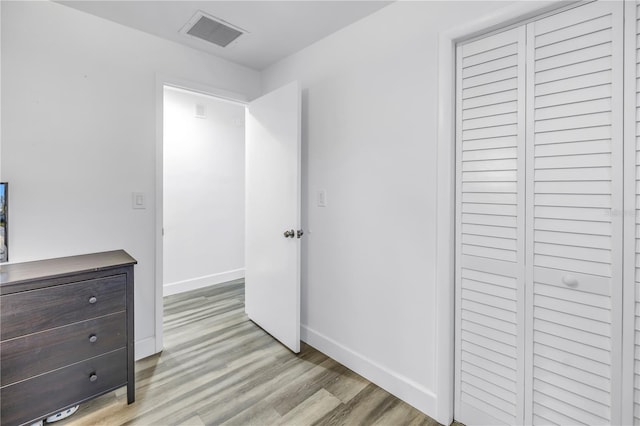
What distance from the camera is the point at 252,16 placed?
196 centimetres

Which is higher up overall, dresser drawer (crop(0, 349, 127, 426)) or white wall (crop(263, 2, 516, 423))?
white wall (crop(263, 2, 516, 423))

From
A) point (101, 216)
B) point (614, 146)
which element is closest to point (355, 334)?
point (614, 146)

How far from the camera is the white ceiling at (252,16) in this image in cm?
183

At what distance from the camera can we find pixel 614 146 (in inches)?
44.8

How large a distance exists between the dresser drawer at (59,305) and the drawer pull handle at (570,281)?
2.25 m

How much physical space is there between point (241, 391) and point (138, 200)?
1.54 metres

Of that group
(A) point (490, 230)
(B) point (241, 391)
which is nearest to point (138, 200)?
(B) point (241, 391)

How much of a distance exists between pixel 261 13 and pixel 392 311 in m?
2.11

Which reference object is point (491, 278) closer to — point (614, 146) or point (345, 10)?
point (614, 146)

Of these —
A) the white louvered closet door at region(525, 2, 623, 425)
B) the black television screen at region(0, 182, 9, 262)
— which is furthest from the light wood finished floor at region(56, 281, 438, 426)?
the black television screen at region(0, 182, 9, 262)

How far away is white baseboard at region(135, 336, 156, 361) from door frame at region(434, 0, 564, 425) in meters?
2.04

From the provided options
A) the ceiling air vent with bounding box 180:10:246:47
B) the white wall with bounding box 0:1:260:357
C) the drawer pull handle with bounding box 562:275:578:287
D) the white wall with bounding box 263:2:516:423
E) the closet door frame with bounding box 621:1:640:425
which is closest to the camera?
the closet door frame with bounding box 621:1:640:425

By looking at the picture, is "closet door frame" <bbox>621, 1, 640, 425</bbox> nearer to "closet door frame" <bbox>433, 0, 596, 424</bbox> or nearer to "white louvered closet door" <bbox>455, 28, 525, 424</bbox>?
"white louvered closet door" <bbox>455, 28, 525, 424</bbox>

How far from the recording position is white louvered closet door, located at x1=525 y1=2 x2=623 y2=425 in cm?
115
